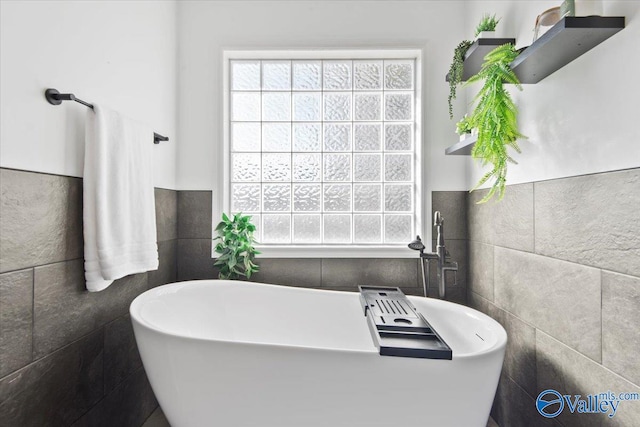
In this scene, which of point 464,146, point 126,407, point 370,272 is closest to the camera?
point 126,407

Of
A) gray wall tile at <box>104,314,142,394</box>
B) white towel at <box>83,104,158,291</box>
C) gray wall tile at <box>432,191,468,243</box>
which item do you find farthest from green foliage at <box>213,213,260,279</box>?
gray wall tile at <box>432,191,468,243</box>

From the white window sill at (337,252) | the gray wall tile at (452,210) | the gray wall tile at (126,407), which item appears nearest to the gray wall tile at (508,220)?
the gray wall tile at (452,210)

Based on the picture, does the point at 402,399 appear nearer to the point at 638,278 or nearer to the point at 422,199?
the point at 638,278

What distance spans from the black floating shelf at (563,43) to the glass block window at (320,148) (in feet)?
3.43

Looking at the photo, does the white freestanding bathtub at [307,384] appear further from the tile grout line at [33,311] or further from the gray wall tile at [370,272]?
the gray wall tile at [370,272]

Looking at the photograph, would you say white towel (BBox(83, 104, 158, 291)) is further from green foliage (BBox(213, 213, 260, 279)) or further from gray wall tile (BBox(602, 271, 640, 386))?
gray wall tile (BBox(602, 271, 640, 386))

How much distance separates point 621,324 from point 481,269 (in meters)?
0.95

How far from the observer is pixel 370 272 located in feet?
7.25

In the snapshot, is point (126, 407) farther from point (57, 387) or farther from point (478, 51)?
point (478, 51)

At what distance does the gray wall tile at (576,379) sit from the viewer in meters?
1.04

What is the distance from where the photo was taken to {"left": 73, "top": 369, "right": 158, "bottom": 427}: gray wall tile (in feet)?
4.80

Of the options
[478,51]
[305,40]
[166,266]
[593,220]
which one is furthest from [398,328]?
[305,40]

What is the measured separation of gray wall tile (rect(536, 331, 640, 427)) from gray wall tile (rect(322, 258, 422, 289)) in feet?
2.79

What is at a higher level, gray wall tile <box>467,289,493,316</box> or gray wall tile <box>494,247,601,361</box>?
gray wall tile <box>494,247,601,361</box>
